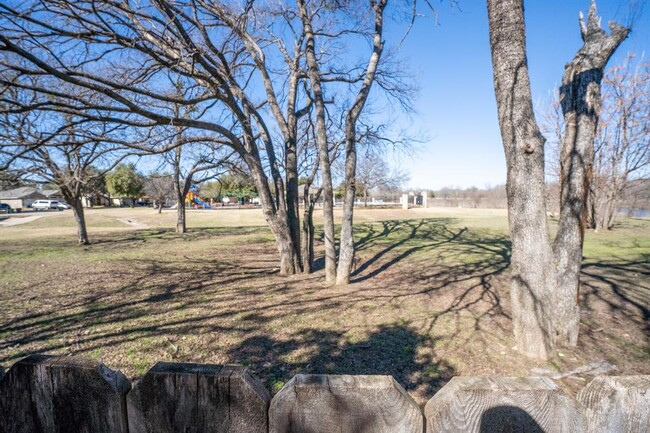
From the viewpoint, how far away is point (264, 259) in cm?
1085

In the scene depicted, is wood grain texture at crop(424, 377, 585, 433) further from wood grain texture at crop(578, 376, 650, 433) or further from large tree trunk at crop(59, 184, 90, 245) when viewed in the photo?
large tree trunk at crop(59, 184, 90, 245)

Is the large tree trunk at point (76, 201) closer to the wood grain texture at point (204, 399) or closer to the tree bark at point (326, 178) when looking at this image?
the tree bark at point (326, 178)

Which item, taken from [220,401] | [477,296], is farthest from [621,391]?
[477,296]

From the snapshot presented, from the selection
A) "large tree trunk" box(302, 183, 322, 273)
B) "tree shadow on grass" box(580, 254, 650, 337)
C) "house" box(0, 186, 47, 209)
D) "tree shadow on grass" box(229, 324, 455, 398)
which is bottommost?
"tree shadow on grass" box(580, 254, 650, 337)

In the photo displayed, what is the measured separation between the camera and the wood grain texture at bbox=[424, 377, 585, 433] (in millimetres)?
980

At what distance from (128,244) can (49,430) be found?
634 inches

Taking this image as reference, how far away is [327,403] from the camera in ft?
3.26

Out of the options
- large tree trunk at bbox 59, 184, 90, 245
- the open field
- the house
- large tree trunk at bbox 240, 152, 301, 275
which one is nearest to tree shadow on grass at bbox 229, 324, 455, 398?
the open field

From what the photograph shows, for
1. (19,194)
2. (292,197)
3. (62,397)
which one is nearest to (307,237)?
(292,197)

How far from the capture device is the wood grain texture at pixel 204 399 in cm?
100

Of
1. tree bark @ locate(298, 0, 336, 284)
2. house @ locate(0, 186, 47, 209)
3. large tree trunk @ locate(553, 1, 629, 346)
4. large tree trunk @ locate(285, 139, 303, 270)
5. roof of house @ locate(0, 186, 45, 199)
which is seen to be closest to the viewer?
large tree trunk @ locate(553, 1, 629, 346)

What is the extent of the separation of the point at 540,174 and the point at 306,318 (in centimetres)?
391

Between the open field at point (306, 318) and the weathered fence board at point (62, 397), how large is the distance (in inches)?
98.2

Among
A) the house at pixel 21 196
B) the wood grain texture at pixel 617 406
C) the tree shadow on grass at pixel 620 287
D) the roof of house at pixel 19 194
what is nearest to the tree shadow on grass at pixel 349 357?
the wood grain texture at pixel 617 406
